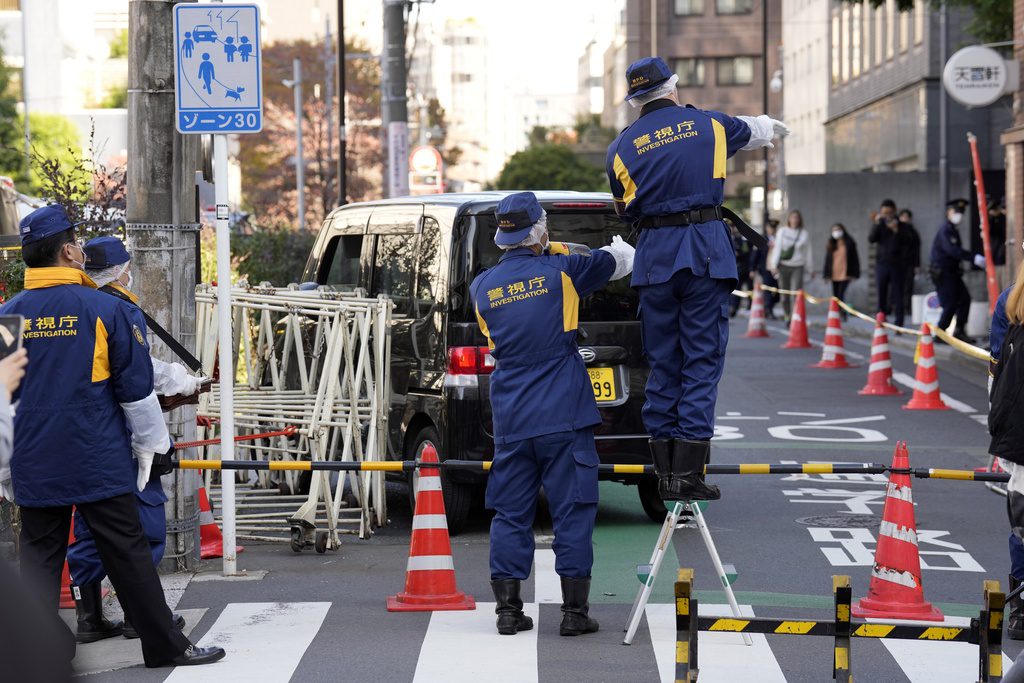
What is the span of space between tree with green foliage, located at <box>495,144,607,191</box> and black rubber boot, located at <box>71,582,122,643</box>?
240 feet

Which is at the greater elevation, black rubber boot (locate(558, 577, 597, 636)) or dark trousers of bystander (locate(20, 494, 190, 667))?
dark trousers of bystander (locate(20, 494, 190, 667))

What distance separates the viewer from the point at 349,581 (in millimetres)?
8500

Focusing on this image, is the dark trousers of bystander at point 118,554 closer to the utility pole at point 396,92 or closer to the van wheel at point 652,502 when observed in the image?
the van wheel at point 652,502

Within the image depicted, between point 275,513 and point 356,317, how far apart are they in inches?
57.4

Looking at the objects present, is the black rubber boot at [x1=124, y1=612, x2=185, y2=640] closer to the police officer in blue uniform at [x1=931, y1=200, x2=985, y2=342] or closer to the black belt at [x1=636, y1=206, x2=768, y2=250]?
the black belt at [x1=636, y1=206, x2=768, y2=250]

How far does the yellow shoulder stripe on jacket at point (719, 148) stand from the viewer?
6828 millimetres

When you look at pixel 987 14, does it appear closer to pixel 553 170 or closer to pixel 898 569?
pixel 898 569

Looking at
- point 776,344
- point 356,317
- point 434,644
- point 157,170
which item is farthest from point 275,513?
point 776,344

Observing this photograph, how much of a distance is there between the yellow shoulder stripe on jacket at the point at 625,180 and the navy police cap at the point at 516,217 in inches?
18.6

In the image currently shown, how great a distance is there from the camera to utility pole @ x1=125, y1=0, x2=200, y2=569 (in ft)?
28.7

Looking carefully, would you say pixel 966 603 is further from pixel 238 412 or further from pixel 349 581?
pixel 238 412

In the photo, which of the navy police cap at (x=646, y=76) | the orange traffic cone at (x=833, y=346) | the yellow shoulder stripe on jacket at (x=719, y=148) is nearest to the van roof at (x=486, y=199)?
the navy police cap at (x=646, y=76)

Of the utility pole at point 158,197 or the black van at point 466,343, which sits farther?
the black van at point 466,343

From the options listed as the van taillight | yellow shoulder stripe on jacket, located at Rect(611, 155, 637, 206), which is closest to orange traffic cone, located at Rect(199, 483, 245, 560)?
the van taillight
